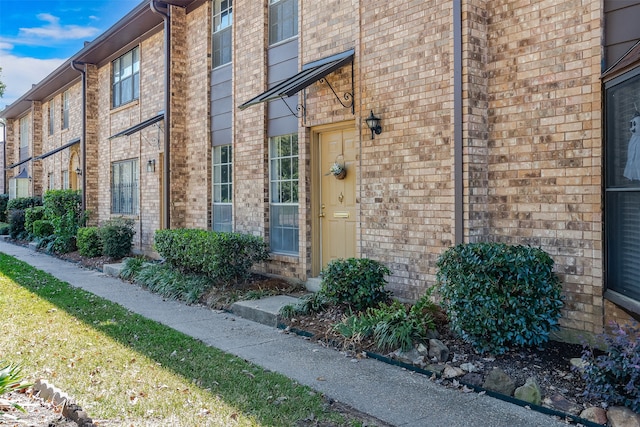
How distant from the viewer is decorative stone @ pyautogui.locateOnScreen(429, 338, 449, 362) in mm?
5070

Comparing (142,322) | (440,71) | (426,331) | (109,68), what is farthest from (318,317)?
(109,68)

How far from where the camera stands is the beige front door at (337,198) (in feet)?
25.8

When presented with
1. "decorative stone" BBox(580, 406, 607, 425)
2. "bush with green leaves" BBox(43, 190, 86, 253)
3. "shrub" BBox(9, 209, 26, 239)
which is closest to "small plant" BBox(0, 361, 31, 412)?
"decorative stone" BBox(580, 406, 607, 425)

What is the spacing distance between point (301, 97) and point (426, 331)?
A: 4469 millimetres

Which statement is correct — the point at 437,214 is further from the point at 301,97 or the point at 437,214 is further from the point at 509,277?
the point at 301,97

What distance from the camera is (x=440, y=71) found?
628 cm

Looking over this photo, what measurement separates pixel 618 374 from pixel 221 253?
5726 mm

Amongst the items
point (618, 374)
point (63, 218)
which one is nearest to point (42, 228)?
point (63, 218)

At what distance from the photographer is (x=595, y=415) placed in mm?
3855

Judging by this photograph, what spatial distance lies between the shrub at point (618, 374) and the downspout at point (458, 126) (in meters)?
2.21

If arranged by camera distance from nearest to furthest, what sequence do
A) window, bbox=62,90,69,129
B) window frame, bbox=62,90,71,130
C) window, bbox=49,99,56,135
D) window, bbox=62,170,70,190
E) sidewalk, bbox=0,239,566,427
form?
sidewalk, bbox=0,239,566,427 < window frame, bbox=62,90,71,130 < window, bbox=62,90,69,129 < window, bbox=62,170,70,190 < window, bbox=49,99,56,135

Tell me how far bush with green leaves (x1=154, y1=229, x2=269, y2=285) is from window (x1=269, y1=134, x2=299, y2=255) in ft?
1.22

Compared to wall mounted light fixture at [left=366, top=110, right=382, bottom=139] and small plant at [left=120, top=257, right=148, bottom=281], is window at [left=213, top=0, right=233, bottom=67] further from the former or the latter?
wall mounted light fixture at [left=366, top=110, right=382, bottom=139]

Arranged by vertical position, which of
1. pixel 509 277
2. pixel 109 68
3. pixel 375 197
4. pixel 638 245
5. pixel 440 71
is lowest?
pixel 509 277
